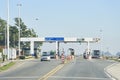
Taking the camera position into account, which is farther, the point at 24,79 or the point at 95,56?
the point at 95,56

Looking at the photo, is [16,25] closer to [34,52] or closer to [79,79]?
[34,52]

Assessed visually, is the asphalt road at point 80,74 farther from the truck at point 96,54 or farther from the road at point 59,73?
the truck at point 96,54

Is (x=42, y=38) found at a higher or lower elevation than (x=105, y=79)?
higher

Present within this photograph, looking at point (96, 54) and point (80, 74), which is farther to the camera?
point (96, 54)

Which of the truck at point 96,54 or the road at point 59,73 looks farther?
the truck at point 96,54

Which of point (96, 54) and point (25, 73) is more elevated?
point (96, 54)

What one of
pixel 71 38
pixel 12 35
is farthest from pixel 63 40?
pixel 12 35

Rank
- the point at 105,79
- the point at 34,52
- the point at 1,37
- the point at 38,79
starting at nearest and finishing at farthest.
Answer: the point at 38,79
the point at 105,79
the point at 34,52
the point at 1,37

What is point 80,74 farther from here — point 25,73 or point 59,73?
point 25,73

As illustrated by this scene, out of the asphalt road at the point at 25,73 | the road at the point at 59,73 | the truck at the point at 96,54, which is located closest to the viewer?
the asphalt road at the point at 25,73

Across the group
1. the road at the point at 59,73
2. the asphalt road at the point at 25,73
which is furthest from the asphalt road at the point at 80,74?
the asphalt road at the point at 25,73

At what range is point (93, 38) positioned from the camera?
408ft

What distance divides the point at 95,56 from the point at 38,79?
3766 inches

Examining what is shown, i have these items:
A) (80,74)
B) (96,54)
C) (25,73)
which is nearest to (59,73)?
(80,74)
